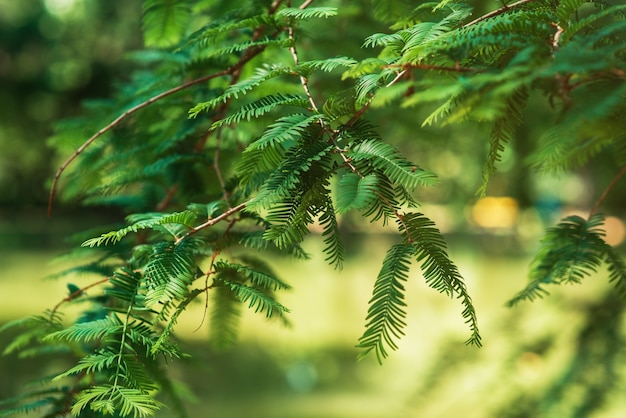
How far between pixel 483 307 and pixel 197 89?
5471mm

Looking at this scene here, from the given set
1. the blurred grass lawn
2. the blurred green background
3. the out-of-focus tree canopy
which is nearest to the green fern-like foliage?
the blurred green background

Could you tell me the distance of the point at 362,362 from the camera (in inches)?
187

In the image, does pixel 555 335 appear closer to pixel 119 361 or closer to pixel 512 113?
pixel 512 113

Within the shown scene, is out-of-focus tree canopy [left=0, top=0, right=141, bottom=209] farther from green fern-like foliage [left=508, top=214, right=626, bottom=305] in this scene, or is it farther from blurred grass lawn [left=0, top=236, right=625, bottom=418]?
green fern-like foliage [left=508, top=214, right=626, bottom=305]

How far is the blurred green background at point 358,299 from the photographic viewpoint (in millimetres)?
2425

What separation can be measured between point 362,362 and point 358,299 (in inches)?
107

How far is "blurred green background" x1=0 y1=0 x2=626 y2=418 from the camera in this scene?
243cm

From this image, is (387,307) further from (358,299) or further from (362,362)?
(358,299)

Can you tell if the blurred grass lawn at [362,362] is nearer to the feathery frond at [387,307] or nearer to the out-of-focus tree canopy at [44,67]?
the feathery frond at [387,307]

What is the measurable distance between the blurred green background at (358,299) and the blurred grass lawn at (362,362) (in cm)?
1

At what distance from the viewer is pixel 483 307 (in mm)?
6477

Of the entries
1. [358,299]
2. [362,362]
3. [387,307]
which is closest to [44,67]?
[358,299]

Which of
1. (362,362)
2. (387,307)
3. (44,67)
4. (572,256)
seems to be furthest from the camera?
(44,67)

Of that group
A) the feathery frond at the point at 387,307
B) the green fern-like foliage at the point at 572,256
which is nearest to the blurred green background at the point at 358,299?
the green fern-like foliage at the point at 572,256
